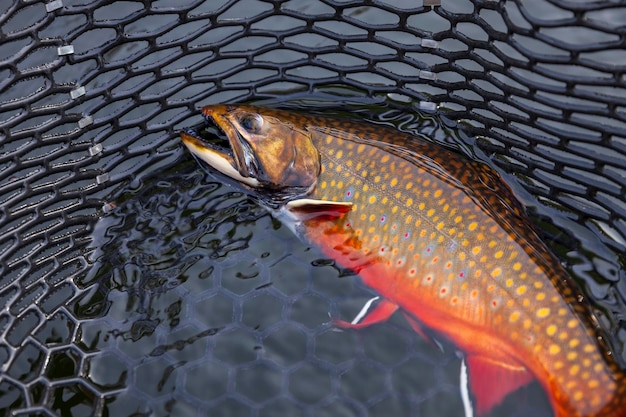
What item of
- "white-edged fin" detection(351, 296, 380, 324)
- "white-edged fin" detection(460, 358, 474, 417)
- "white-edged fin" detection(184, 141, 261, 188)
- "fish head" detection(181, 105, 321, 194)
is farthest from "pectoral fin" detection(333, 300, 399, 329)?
"white-edged fin" detection(184, 141, 261, 188)

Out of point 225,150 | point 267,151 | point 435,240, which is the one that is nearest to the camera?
point 435,240

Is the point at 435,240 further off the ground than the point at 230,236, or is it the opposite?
the point at 435,240

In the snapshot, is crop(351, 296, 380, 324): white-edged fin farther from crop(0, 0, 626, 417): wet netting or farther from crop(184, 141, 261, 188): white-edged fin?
crop(184, 141, 261, 188): white-edged fin

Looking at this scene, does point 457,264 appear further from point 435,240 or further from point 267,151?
point 267,151

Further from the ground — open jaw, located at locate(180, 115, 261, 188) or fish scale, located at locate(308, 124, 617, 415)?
open jaw, located at locate(180, 115, 261, 188)

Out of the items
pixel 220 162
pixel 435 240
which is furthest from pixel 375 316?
pixel 220 162

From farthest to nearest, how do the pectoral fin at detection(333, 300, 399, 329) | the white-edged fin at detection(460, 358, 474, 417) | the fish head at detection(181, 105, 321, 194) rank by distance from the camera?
the fish head at detection(181, 105, 321, 194), the pectoral fin at detection(333, 300, 399, 329), the white-edged fin at detection(460, 358, 474, 417)

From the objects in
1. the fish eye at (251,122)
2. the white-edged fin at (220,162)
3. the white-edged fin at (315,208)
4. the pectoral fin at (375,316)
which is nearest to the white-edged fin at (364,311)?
the pectoral fin at (375,316)
